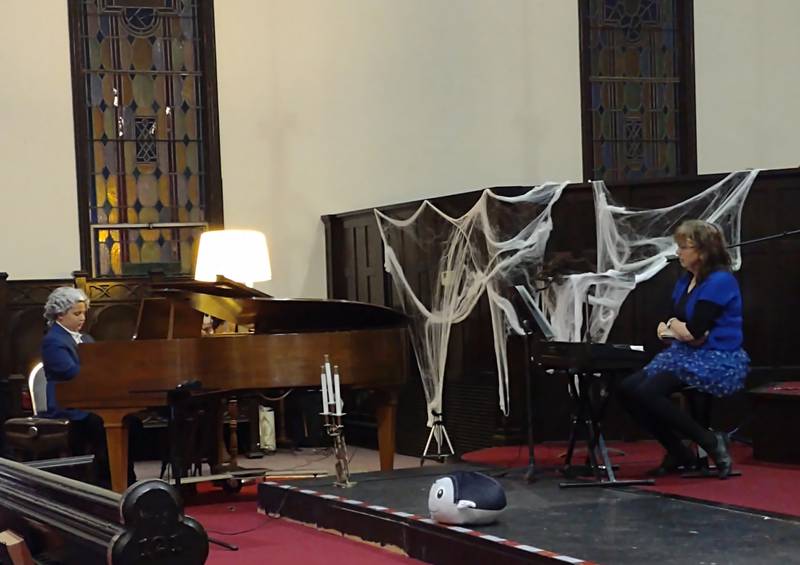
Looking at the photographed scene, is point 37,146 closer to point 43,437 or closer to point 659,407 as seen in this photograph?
point 43,437

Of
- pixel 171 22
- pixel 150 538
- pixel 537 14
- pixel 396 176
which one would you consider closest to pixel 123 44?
pixel 171 22

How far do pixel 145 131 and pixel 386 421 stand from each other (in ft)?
14.6

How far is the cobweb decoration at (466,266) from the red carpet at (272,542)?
6.46ft

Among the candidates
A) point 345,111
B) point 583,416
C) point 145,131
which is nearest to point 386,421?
point 583,416

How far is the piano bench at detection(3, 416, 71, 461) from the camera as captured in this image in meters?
6.12

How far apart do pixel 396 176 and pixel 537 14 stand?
1.91 m

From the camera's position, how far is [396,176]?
32.6 feet

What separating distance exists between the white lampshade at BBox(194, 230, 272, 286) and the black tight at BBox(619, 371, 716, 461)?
3.27 metres

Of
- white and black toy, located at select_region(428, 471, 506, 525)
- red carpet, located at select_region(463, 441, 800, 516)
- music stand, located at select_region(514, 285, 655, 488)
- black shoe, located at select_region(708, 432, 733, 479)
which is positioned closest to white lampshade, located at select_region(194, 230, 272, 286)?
red carpet, located at select_region(463, 441, 800, 516)

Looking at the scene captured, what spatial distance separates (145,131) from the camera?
9.75 meters

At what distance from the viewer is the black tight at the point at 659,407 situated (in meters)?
5.53

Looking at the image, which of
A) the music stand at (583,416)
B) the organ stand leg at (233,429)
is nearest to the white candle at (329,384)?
the music stand at (583,416)

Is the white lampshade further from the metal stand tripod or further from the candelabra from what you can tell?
the candelabra

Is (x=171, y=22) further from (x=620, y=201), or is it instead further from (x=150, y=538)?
(x=150, y=538)
